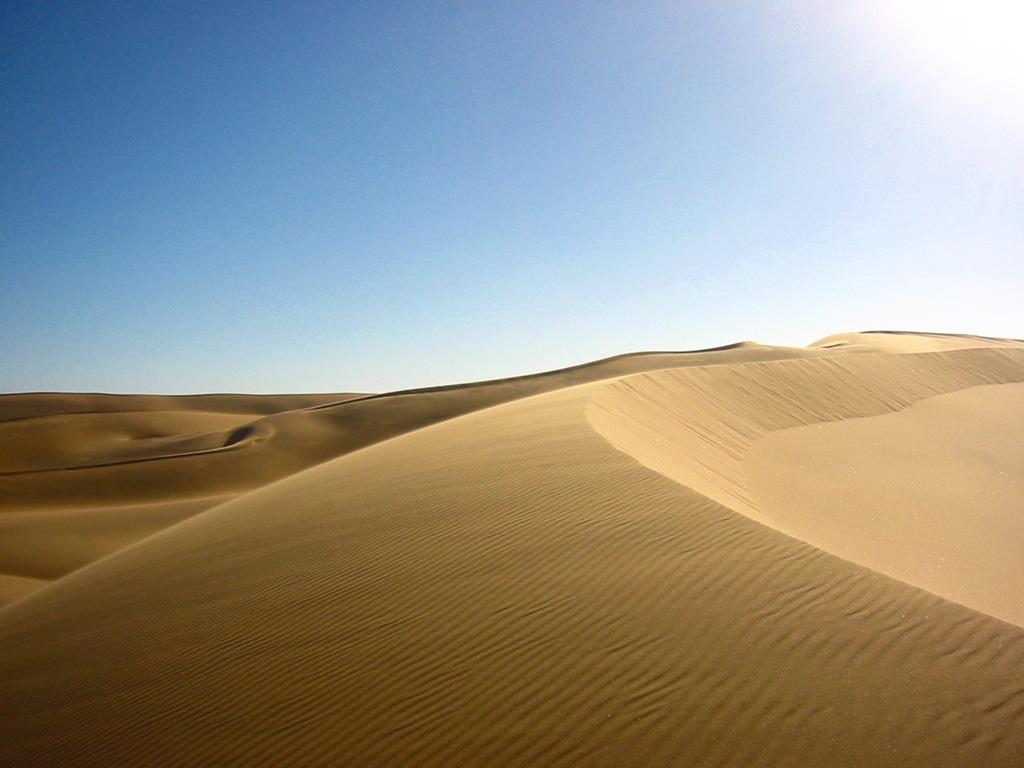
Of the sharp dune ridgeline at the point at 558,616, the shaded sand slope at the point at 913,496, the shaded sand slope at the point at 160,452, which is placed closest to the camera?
the sharp dune ridgeline at the point at 558,616

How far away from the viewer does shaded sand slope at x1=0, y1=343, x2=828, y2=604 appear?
19.7m

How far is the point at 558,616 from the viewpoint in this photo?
187 inches

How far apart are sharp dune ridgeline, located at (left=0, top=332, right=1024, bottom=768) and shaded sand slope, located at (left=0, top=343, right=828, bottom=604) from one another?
7.01 m

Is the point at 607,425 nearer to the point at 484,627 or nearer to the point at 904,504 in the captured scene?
the point at 904,504

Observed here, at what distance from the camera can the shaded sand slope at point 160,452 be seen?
1966 centimetres

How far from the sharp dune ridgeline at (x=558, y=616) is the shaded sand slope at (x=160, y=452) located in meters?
7.01

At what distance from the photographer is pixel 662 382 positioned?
640 inches

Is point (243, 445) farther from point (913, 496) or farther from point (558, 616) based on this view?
point (558, 616)

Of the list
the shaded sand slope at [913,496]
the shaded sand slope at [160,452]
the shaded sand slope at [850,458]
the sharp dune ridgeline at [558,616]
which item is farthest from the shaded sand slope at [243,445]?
the shaded sand slope at [913,496]

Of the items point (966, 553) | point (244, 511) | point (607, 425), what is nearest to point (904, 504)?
point (966, 553)

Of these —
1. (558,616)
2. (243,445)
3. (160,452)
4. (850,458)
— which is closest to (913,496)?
(850,458)

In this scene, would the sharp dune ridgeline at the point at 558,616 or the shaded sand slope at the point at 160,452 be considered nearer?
the sharp dune ridgeline at the point at 558,616

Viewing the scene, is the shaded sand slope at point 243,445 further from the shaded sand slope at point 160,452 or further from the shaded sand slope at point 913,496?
the shaded sand slope at point 913,496

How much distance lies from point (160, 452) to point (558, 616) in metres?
40.3
